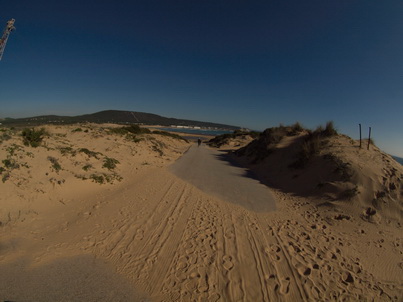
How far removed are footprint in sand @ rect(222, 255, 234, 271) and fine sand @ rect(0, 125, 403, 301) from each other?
24mm

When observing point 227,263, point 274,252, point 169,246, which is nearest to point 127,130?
point 169,246

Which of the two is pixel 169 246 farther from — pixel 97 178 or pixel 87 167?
pixel 87 167

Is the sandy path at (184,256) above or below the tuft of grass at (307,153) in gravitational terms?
below

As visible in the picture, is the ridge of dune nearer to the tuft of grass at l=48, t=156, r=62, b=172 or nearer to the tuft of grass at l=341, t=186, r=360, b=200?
the tuft of grass at l=341, t=186, r=360, b=200

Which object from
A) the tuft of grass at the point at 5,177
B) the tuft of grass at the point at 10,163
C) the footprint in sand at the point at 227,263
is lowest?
the footprint in sand at the point at 227,263

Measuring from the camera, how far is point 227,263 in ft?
13.9

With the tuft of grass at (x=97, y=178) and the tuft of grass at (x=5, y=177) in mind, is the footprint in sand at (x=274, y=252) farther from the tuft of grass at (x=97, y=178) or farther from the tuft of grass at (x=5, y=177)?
the tuft of grass at (x=5, y=177)

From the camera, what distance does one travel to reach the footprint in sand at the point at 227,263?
4.11 m

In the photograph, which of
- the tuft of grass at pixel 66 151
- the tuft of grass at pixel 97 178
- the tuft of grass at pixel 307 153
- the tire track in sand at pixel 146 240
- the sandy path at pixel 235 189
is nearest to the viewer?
the tire track in sand at pixel 146 240

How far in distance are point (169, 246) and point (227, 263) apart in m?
1.49

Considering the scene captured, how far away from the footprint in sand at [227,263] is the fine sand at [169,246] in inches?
0.9

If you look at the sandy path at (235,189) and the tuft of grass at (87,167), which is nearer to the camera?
the sandy path at (235,189)

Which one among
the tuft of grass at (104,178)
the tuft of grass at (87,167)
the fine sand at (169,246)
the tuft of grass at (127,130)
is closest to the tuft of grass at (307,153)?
the fine sand at (169,246)

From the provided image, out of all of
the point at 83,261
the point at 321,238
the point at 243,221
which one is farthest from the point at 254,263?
the point at 83,261
